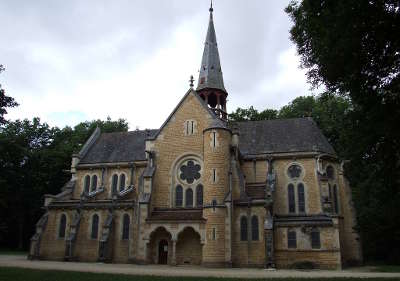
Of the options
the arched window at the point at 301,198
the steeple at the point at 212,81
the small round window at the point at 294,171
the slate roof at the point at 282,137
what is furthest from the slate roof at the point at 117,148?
the arched window at the point at 301,198

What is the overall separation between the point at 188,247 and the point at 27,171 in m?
28.3

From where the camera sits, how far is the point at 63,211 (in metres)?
34.8

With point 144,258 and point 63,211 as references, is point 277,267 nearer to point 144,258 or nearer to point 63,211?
point 144,258

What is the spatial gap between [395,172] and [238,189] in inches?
528

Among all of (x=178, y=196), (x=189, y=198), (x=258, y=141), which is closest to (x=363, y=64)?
(x=189, y=198)

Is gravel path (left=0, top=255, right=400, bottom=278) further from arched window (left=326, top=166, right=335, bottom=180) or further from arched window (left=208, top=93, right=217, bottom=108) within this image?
arched window (left=208, top=93, right=217, bottom=108)

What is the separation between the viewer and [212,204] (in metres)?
28.8

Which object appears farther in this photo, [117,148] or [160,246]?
[117,148]

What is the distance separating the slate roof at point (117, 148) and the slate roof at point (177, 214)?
326 inches

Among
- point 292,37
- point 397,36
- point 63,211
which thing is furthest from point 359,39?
point 63,211

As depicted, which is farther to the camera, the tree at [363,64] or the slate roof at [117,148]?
the slate roof at [117,148]

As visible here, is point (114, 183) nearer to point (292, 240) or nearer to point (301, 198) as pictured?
point (301, 198)

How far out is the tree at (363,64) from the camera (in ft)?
45.3

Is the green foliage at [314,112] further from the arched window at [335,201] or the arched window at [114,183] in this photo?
the arched window at [114,183]
